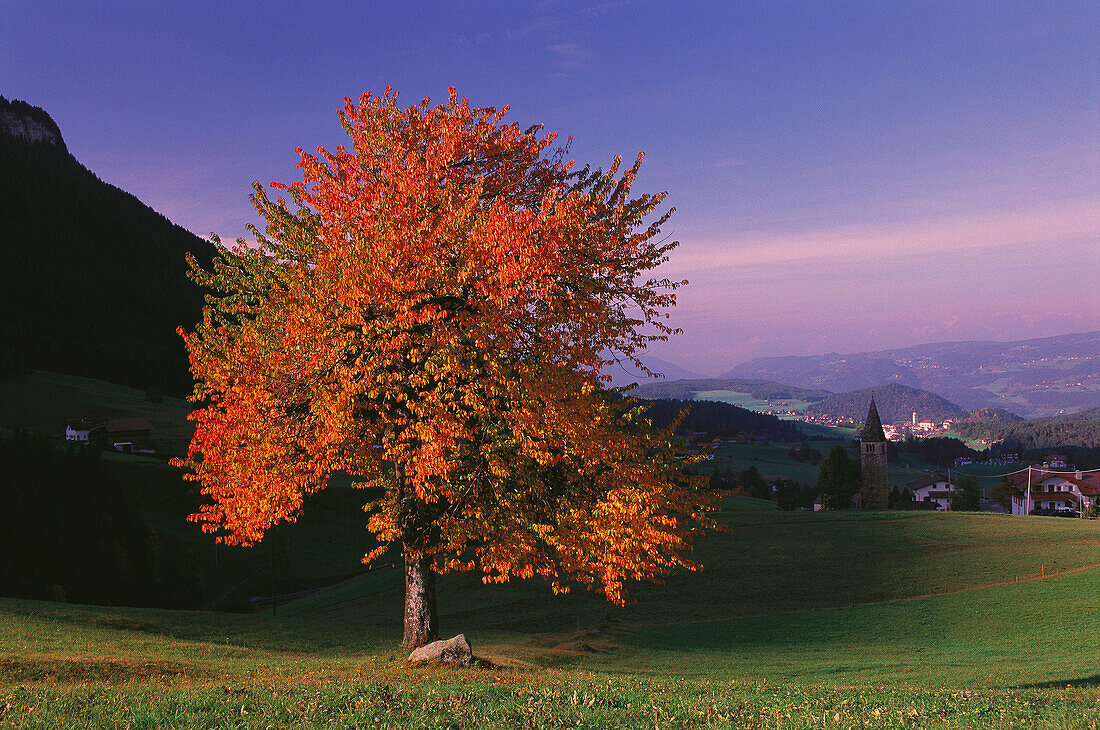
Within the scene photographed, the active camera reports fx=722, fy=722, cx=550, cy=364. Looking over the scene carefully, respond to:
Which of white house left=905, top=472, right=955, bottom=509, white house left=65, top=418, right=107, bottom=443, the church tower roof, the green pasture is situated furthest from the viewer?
white house left=905, top=472, right=955, bottom=509

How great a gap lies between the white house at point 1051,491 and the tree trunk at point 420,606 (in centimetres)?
16385

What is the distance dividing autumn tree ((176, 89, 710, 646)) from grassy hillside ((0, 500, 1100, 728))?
15.1 feet

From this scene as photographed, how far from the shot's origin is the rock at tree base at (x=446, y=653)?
876 inches

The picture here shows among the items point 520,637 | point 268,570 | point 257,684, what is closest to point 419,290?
point 257,684

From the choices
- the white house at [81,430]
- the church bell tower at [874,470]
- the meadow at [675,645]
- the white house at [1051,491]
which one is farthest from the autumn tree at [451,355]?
the white house at [1051,491]

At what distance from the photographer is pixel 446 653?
22.4m

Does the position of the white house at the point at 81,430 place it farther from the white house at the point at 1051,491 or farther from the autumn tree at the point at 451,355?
the white house at the point at 1051,491

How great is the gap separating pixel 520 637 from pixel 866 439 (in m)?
109

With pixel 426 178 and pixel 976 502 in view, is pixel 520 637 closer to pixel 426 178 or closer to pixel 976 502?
pixel 426 178

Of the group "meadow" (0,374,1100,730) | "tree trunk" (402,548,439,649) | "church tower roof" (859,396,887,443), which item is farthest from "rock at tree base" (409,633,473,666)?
"church tower roof" (859,396,887,443)

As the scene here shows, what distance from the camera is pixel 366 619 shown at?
5250 centimetres

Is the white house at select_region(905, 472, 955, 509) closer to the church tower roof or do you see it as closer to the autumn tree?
the church tower roof

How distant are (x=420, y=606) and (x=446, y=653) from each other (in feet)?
10.6

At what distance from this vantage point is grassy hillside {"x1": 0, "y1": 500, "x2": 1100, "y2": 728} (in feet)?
45.2
